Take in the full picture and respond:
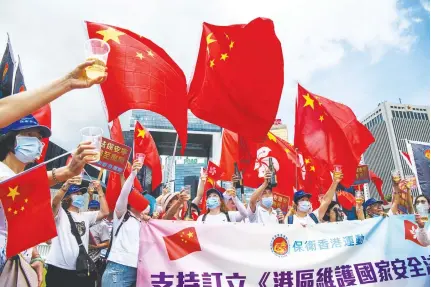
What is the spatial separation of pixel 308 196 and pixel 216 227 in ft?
6.88

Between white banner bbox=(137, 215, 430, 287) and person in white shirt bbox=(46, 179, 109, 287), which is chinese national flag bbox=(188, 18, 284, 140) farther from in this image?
person in white shirt bbox=(46, 179, 109, 287)

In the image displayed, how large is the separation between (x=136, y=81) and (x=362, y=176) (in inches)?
215

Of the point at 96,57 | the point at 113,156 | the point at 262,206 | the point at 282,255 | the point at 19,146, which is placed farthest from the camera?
the point at 262,206

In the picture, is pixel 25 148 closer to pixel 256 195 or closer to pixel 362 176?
pixel 256 195

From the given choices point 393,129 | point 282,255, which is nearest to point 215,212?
point 282,255

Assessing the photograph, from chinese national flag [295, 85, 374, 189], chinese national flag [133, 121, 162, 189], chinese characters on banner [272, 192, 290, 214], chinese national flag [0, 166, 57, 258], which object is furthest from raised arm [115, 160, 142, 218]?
chinese national flag [295, 85, 374, 189]

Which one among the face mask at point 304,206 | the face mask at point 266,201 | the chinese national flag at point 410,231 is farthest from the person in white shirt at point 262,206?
the chinese national flag at point 410,231

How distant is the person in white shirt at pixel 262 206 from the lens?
213 inches

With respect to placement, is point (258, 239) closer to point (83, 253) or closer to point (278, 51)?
point (83, 253)

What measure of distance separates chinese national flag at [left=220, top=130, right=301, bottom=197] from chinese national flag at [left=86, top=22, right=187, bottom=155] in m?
2.08

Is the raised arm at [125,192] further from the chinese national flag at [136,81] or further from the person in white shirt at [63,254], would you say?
the chinese national flag at [136,81]

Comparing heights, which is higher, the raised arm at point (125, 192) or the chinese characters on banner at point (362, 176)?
the chinese characters on banner at point (362, 176)

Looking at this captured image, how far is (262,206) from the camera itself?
19.2ft

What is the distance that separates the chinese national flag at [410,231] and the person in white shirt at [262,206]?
1871mm
